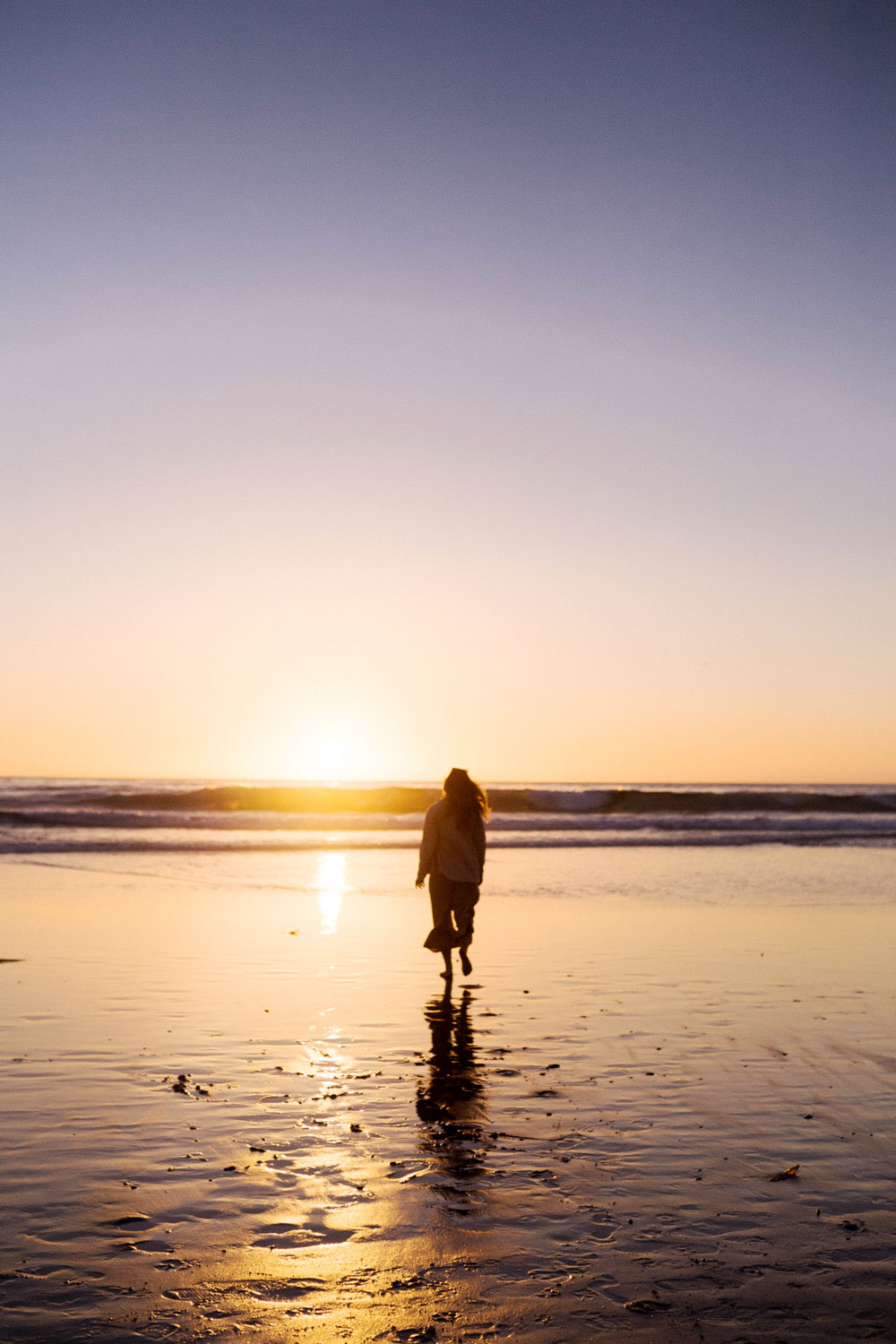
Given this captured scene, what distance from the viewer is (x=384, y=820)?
1719 inches

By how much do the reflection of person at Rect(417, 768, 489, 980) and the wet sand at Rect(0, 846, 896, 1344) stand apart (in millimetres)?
447

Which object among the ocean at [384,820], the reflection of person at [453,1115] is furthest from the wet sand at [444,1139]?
the ocean at [384,820]

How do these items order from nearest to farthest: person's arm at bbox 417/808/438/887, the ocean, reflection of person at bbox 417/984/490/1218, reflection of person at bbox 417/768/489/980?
1. reflection of person at bbox 417/984/490/1218
2. reflection of person at bbox 417/768/489/980
3. person's arm at bbox 417/808/438/887
4. the ocean

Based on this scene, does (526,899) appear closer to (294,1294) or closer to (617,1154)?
(617,1154)

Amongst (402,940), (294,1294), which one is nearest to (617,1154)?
(294,1294)

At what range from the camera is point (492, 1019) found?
8.58 m

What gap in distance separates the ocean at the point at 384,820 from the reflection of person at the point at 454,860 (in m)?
16.4

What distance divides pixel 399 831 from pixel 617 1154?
31880mm

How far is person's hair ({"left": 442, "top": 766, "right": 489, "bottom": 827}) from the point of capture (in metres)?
11.0

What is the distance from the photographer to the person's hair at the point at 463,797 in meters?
11.0

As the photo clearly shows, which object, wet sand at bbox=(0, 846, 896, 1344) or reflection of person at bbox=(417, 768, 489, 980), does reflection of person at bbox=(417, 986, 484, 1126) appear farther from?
reflection of person at bbox=(417, 768, 489, 980)

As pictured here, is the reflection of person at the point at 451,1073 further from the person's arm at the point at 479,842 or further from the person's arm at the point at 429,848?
the person's arm at the point at 479,842

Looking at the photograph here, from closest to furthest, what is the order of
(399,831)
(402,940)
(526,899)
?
(402,940) < (526,899) < (399,831)

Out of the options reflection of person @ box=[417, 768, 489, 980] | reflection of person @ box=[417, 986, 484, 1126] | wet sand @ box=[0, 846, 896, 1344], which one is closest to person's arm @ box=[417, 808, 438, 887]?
reflection of person @ box=[417, 768, 489, 980]
